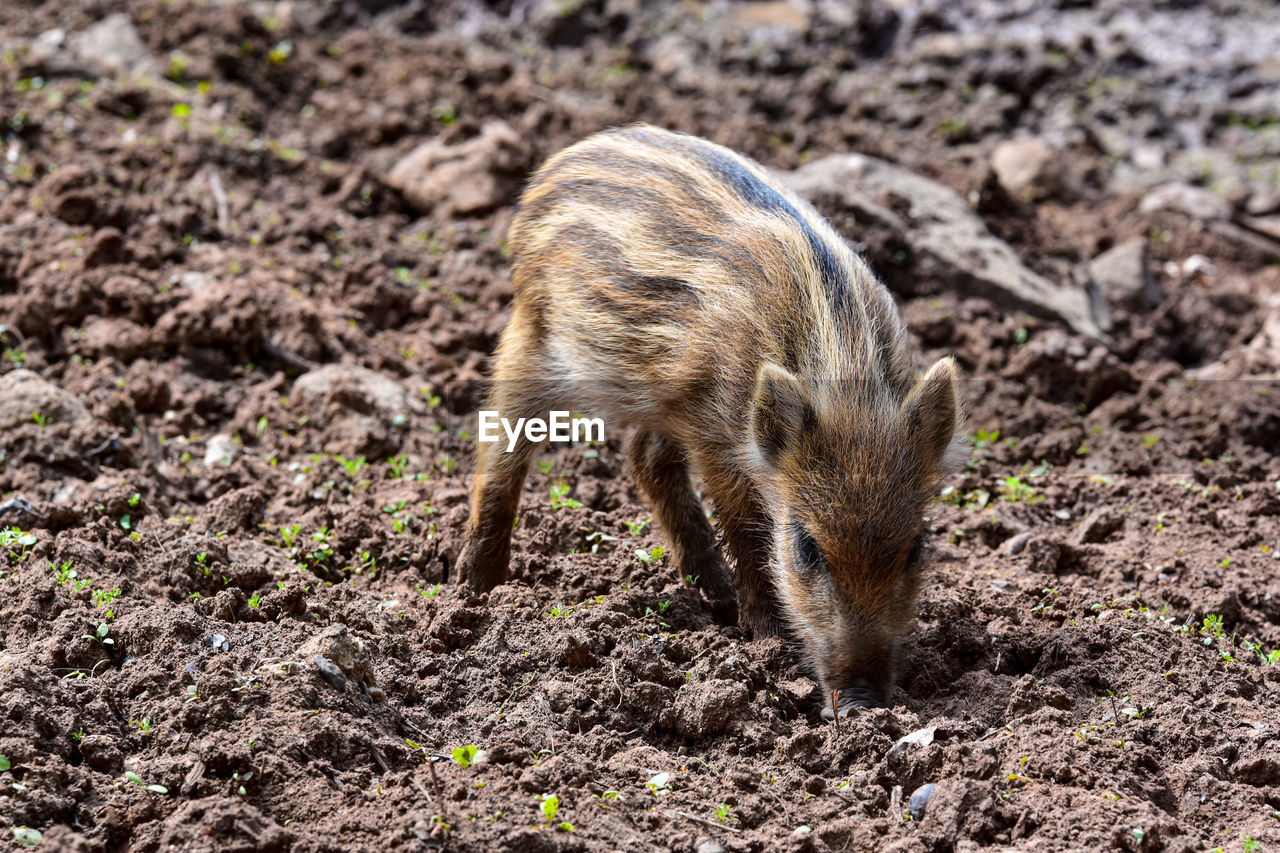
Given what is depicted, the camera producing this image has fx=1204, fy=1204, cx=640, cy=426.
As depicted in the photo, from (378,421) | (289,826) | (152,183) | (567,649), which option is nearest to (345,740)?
(289,826)

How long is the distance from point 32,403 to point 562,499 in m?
2.40

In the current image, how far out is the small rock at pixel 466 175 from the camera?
7922mm

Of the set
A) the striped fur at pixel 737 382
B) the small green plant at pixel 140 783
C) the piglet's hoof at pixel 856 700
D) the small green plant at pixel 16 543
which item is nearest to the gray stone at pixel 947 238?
the striped fur at pixel 737 382

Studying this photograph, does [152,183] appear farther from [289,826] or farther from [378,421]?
[289,826]

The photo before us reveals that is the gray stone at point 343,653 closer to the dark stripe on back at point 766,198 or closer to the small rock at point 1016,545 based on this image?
the dark stripe on back at point 766,198

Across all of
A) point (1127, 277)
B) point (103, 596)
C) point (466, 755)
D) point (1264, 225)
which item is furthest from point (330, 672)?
point (1264, 225)

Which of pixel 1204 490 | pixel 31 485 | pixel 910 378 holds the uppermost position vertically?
pixel 910 378

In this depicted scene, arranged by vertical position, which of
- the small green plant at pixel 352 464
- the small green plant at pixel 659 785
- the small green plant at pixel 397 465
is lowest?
the small green plant at pixel 659 785

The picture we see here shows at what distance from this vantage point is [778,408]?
421 centimetres

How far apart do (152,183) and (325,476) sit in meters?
3.06

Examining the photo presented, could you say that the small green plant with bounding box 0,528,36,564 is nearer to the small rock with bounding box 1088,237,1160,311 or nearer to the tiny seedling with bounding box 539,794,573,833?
the tiny seedling with bounding box 539,794,573,833

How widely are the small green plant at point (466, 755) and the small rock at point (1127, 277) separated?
19.0ft

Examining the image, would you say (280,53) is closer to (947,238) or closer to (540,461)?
(540,461)

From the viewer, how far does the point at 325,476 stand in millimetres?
5504
